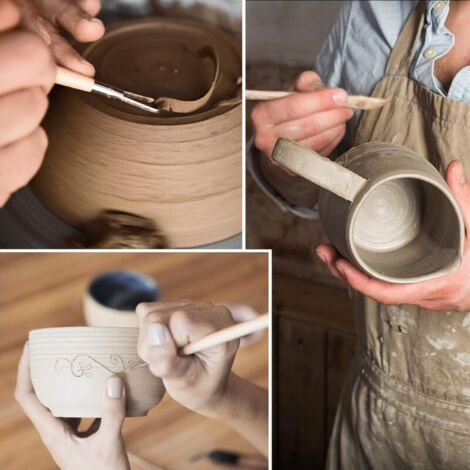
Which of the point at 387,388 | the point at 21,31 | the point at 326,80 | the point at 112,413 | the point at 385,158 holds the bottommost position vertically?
the point at 387,388

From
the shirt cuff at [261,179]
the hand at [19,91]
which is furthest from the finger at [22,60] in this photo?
the shirt cuff at [261,179]

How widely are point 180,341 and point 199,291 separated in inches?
2.5

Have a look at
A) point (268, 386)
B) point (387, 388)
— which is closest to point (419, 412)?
point (387, 388)

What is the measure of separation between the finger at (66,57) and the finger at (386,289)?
331 mm

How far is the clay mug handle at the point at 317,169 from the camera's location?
2.45 ft

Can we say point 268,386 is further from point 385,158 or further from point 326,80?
point 326,80

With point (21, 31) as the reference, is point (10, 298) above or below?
below

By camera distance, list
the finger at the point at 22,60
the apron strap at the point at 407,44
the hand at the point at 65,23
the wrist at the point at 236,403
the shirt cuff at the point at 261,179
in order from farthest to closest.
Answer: the shirt cuff at the point at 261,179 → the apron strap at the point at 407,44 → the wrist at the point at 236,403 → the hand at the point at 65,23 → the finger at the point at 22,60

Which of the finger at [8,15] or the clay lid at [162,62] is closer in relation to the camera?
the finger at [8,15]

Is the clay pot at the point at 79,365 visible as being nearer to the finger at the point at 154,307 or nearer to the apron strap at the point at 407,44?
the finger at the point at 154,307

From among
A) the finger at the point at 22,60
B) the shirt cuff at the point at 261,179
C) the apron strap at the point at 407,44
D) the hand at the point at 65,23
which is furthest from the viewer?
the shirt cuff at the point at 261,179

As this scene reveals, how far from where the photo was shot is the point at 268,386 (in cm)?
95

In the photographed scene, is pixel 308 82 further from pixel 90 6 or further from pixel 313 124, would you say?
pixel 90 6

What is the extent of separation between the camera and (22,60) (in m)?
Result: 0.71
